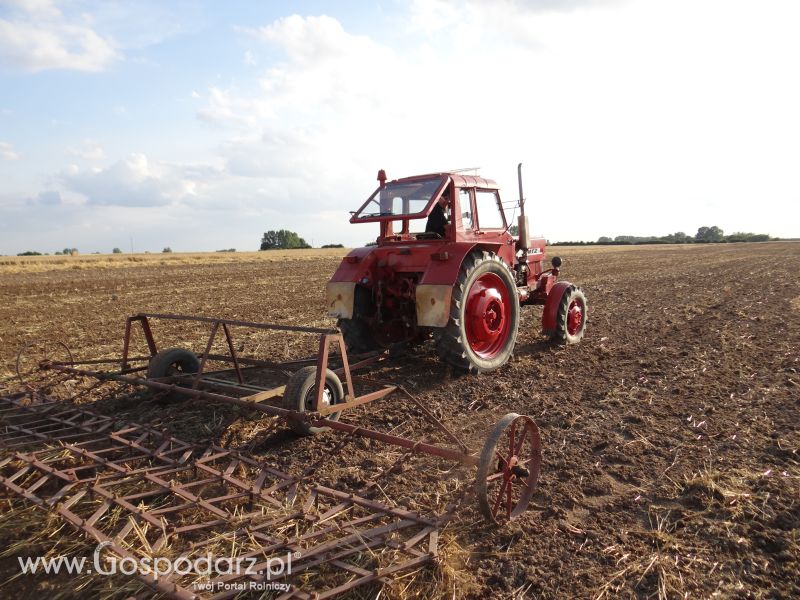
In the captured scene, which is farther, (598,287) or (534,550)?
(598,287)

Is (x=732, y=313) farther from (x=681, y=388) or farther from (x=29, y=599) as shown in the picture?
(x=29, y=599)

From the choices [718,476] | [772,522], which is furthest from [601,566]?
[718,476]

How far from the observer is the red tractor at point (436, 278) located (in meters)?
5.20

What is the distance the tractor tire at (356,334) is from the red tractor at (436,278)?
0.04 feet

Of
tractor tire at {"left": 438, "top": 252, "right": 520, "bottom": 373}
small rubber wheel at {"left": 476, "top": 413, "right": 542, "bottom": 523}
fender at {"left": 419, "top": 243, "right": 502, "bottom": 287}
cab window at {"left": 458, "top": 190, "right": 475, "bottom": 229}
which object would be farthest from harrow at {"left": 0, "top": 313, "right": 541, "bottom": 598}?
cab window at {"left": 458, "top": 190, "right": 475, "bottom": 229}

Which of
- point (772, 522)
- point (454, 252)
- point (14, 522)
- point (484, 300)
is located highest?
point (454, 252)

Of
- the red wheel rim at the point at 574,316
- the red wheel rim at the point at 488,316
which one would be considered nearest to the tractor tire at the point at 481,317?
the red wheel rim at the point at 488,316

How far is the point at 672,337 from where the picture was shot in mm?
7582

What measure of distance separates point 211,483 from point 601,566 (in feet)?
7.47

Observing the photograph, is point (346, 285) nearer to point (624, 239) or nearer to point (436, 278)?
point (436, 278)

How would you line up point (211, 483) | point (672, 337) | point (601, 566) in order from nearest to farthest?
point (601, 566)
point (211, 483)
point (672, 337)

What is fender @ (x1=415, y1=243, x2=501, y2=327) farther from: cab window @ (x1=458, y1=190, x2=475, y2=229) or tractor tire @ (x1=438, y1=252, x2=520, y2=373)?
cab window @ (x1=458, y1=190, x2=475, y2=229)

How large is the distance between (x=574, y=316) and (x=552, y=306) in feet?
1.77

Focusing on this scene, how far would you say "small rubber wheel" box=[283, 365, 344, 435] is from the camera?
3678mm
